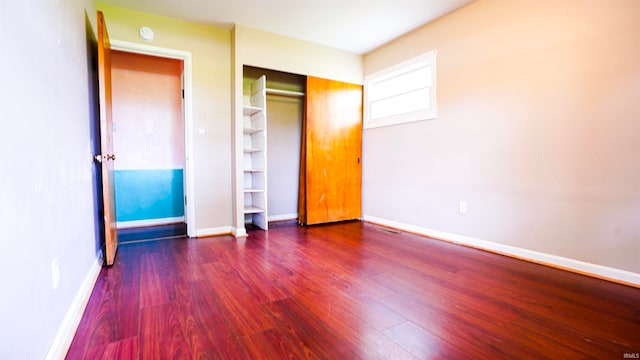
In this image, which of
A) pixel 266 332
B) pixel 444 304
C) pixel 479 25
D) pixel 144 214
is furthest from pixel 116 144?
pixel 479 25

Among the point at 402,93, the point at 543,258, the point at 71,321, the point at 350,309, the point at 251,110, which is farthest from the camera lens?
the point at 251,110

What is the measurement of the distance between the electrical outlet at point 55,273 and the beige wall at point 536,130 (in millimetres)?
3223

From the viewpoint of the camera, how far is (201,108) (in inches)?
135

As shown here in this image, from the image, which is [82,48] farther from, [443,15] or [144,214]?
[443,15]

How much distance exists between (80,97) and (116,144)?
7.66 feet

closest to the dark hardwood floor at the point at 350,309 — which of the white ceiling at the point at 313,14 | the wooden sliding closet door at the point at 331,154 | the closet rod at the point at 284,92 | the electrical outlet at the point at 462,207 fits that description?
the electrical outlet at the point at 462,207

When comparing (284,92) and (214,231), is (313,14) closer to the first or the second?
(284,92)

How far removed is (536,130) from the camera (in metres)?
2.54

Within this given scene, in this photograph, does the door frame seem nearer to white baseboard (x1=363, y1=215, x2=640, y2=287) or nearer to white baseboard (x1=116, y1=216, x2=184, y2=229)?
white baseboard (x1=116, y1=216, x2=184, y2=229)

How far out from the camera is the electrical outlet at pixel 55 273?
50.0 inches

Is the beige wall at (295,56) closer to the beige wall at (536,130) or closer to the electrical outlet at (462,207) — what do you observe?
the beige wall at (536,130)

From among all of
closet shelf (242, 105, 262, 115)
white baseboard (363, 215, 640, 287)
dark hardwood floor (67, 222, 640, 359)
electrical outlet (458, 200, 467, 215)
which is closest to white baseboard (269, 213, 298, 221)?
closet shelf (242, 105, 262, 115)

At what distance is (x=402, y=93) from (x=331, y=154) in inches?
48.6

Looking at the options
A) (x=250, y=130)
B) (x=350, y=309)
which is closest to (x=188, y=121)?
(x=250, y=130)
